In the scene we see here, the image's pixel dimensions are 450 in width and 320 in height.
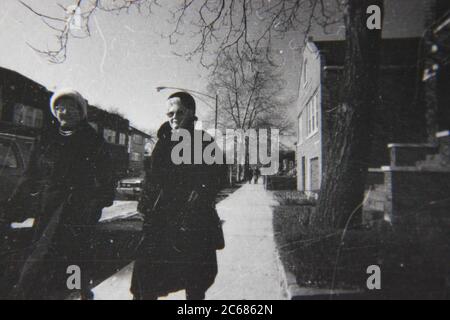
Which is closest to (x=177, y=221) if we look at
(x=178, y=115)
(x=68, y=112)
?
(x=178, y=115)

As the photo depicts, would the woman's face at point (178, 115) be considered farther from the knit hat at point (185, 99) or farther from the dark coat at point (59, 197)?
the dark coat at point (59, 197)

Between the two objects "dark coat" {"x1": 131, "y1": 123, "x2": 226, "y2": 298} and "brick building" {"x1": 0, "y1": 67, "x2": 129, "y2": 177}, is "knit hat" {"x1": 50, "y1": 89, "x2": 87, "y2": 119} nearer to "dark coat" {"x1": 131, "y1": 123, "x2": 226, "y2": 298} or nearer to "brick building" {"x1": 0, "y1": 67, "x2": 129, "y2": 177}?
"brick building" {"x1": 0, "y1": 67, "x2": 129, "y2": 177}

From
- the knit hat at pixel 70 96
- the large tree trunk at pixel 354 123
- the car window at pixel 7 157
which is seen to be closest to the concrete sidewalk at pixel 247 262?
the large tree trunk at pixel 354 123

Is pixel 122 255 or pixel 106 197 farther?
pixel 122 255

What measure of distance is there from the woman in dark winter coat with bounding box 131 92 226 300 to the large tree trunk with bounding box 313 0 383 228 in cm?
142

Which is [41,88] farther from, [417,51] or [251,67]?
[417,51]

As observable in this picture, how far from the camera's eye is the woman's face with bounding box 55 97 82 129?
1891 millimetres

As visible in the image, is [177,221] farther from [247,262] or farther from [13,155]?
[13,155]

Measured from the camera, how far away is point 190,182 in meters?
1.76

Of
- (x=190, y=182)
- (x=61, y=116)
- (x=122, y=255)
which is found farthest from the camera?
(x=122, y=255)

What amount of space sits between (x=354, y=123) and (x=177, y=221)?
1954mm
